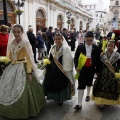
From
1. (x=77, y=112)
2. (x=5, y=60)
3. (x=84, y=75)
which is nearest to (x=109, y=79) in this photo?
(x=84, y=75)

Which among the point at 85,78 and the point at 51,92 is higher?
the point at 85,78

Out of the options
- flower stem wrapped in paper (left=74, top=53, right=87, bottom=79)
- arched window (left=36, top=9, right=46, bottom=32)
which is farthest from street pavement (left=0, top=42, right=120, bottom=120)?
arched window (left=36, top=9, right=46, bottom=32)

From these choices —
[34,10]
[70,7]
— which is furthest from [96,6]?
[34,10]

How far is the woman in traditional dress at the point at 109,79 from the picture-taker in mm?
2812

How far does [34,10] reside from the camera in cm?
1418

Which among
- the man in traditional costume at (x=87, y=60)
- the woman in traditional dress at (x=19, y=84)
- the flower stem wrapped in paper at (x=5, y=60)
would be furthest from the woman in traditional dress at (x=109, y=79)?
the flower stem wrapped in paper at (x=5, y=60)

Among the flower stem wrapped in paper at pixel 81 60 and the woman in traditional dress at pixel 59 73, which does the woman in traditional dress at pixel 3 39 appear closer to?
the woman in traditional dress at pixel 59 73

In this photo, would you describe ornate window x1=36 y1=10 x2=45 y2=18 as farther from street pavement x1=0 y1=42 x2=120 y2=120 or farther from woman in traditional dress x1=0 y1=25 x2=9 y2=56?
street pavement x1=0 y1=42 x2=120 y2=120

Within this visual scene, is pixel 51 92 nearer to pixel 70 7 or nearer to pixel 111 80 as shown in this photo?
pixel 111 80

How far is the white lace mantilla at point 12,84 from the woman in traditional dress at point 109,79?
4.22ft

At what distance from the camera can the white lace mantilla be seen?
247cm

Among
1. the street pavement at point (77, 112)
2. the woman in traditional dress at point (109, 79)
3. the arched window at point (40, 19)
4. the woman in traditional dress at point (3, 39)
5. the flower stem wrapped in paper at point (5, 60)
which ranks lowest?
the street pavement at point (77, 112)

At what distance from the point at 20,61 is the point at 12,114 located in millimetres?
777

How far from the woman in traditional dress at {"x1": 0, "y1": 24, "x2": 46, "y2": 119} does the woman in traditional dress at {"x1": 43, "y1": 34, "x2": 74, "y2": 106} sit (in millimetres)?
291
